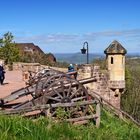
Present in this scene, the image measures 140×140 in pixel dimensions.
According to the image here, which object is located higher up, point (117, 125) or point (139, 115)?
point (117, 125)

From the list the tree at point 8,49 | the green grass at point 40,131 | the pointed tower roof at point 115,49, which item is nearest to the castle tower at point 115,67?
the pointed tower roof at point 115,49

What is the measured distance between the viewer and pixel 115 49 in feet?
69.9

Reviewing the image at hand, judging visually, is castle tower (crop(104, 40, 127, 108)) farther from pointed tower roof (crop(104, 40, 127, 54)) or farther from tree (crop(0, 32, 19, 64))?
tree (crop(0, 32, 19, 64))

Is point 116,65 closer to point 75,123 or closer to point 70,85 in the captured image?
point 70,85

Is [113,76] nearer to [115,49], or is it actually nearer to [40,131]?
[115,49]

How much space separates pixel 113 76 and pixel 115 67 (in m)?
0.50

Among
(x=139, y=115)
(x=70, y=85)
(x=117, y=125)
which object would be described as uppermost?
(x=70, y=85)

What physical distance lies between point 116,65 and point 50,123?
12002mm

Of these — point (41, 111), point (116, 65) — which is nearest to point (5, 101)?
point (41, 111)

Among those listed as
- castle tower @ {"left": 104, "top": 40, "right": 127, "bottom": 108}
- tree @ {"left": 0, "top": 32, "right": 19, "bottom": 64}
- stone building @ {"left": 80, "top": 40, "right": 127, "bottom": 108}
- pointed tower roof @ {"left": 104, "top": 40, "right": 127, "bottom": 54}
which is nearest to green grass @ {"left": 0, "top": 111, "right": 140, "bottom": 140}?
stone building @ {"left": 80, "top": 40, "right": 127, "bottom": 108}

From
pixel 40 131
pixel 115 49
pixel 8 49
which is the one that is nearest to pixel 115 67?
pixel 115 49

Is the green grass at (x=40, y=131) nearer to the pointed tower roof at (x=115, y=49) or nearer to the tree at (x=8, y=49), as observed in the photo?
the pointed tower roof at (x=115, y=49)

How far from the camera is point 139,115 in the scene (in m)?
32.2

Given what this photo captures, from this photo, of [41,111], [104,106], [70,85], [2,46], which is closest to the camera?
[41,111]
